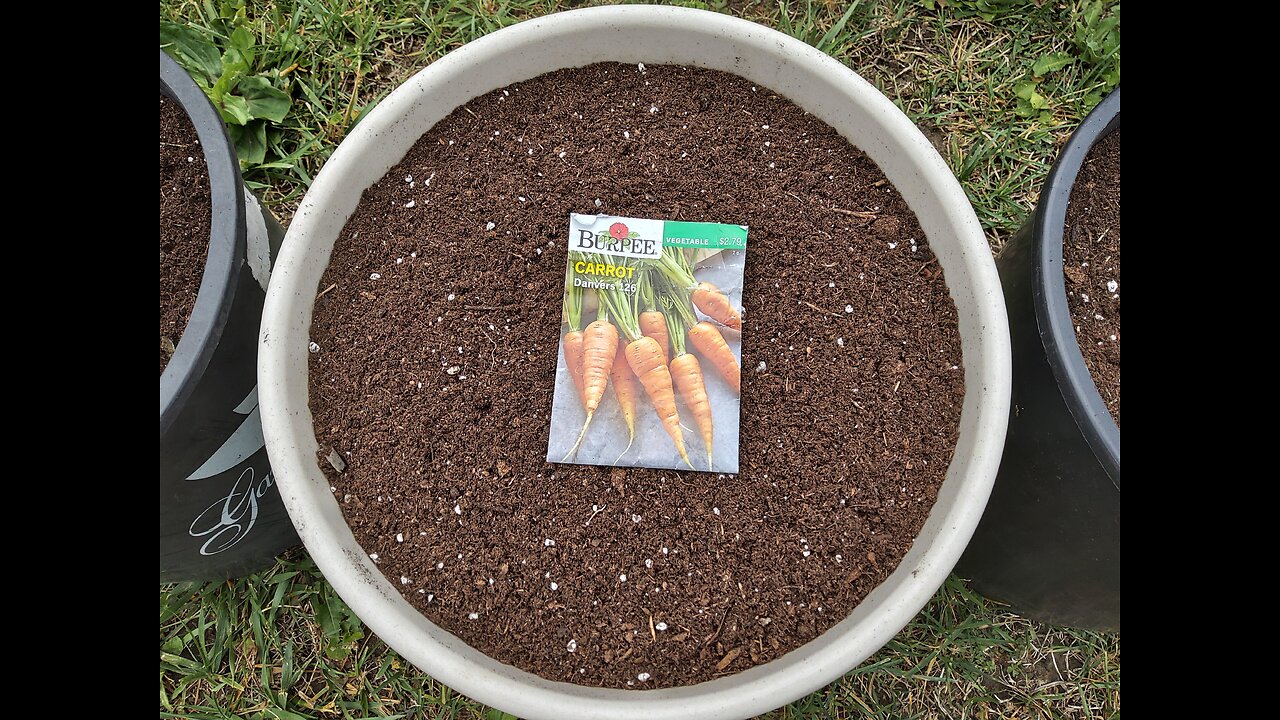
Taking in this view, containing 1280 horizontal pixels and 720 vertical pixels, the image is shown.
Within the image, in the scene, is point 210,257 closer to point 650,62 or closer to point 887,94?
point 650,62

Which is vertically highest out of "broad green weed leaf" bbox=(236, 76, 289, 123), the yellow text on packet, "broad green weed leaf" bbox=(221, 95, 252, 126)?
"broad green weed leaf" bbox=(236, 76, 289, 123)

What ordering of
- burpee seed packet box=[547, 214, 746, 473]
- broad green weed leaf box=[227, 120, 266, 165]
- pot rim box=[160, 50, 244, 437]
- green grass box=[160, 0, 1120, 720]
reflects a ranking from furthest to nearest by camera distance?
broad green weed leaf box=[227, 120, 266, 165] < green grass box=[160, 0, 1120, 720] < burpee seed packet box=[547, 214, 746, 473] < pot rim box=[160, 50, 244, 437]

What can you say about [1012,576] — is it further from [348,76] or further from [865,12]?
[348,76]

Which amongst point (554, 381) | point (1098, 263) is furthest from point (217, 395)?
point (1098, 263)

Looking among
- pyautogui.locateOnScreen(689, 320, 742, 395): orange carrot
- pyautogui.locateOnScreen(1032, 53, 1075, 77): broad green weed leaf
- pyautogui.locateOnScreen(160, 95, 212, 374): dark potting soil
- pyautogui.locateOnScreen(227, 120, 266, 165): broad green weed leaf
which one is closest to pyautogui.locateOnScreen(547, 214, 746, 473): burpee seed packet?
pyautogui.locateOnScreen(689, 320, 742, 395): orange carrot

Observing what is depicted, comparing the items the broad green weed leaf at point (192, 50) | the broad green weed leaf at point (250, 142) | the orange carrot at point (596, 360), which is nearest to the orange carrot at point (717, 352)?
the orange carrot at point (596, 360)

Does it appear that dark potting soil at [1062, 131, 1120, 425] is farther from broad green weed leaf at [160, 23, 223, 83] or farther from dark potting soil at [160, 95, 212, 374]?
broad green weed leaf at [160, 23, 223, 83]

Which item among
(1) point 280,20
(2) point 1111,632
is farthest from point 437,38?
(2) point 1111,632
